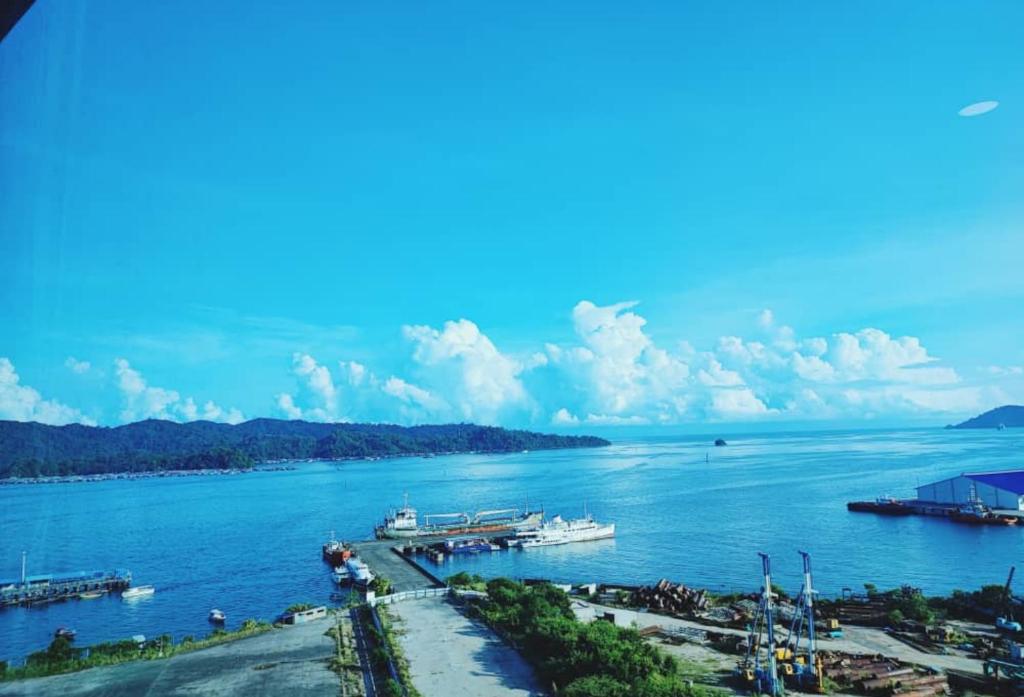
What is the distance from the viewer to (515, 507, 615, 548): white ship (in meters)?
41.8

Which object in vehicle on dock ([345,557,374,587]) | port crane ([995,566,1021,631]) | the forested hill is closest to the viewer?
port crane ([995,566,1021,631])

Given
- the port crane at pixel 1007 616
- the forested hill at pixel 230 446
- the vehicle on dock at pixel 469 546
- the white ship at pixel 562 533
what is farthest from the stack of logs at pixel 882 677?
the forested hill at pixel 230 446

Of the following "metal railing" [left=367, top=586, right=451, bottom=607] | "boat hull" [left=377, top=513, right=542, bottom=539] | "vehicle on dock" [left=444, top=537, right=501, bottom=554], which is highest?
"metal railing" [left=367, top=586, right=451, bottom=607]

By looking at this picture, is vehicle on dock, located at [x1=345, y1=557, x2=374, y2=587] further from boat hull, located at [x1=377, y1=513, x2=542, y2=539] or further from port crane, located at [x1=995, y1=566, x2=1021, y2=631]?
port crane, located at [x1=995, y1=566, x2=1021, y2=631]

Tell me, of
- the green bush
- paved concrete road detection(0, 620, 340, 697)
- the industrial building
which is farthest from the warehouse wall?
paved concrete road detection(0, 620, 340, 697)

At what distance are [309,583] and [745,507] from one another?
3236cm

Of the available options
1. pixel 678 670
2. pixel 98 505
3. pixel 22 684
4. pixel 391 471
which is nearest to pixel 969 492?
pixel 678 670

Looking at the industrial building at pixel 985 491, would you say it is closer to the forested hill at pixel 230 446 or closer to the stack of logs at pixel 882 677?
the stack of logs at pixel 882 677

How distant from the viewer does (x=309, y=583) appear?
32281 mm

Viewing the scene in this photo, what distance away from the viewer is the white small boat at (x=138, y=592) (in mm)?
31156

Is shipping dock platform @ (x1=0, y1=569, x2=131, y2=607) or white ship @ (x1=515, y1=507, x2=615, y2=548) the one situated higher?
shipping dock platform @ (x1=0, y1=569, x2=131, y2=607)

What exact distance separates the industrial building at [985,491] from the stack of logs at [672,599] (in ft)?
104

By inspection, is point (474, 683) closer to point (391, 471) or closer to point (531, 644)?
point (531, 644)

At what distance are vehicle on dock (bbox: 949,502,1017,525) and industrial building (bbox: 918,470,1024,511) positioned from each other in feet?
3.72
